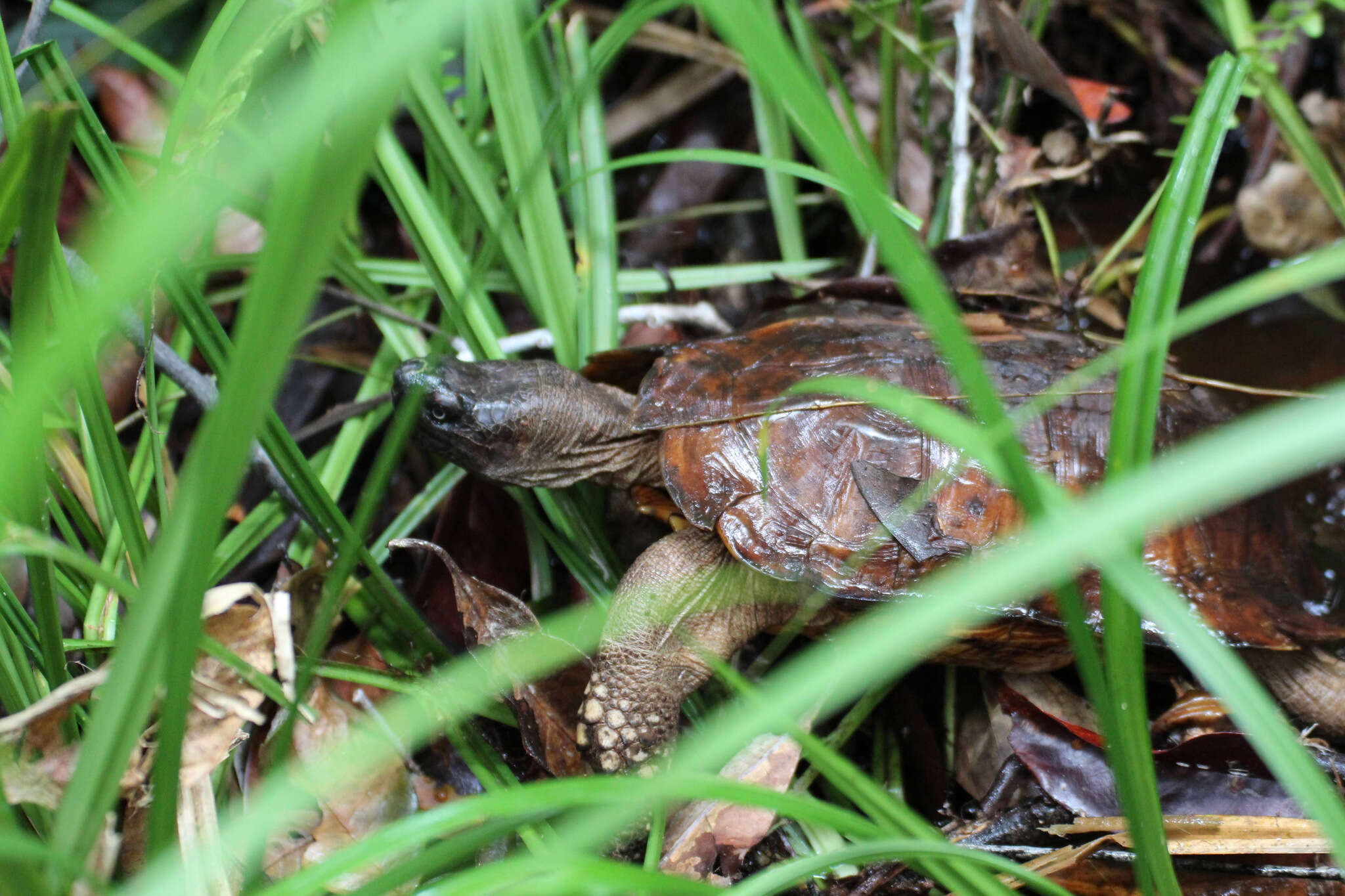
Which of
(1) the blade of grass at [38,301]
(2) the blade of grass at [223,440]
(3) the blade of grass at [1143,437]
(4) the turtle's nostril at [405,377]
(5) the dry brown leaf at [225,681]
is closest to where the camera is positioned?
(2) the blade of grass at [223,440]

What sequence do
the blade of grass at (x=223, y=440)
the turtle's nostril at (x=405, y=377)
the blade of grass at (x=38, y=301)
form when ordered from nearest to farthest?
the blade of grass at (x=223, y=440), the blade of grass at (x=38, y=301), the turtle's nostril at (x=405, y=377)

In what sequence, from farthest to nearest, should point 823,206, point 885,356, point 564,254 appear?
point 823,206, point 564,254, point 885,356

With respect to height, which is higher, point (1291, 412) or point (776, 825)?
point (1291, 412)

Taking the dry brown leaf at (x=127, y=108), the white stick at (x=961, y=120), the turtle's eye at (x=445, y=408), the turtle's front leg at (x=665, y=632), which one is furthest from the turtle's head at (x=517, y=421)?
the dry brown leaf at (x=127, y=108)

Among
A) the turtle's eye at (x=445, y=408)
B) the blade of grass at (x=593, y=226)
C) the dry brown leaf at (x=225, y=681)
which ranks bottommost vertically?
the dry brown leaf at (x=225, y=681)

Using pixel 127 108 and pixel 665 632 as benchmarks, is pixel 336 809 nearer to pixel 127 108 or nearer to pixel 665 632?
pixel 665 632

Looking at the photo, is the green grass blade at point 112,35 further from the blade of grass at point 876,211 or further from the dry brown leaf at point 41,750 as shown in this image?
the blade of grass at point 876,211

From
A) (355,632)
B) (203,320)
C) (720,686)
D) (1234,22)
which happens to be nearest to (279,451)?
(203,320)

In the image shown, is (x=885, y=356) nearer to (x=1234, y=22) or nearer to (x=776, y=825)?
(x=776, y=825)
